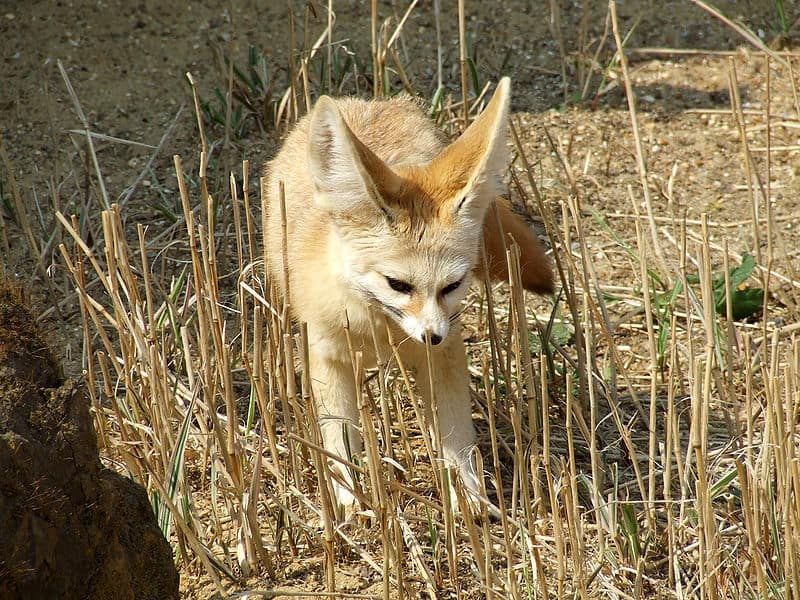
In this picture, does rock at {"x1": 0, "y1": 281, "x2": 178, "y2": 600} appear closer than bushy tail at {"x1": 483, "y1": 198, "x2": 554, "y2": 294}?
Yes

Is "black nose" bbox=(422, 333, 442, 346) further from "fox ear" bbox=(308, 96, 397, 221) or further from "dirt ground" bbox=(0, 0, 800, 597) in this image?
"dirt ground" bbox=(0, 0, 800, 597)

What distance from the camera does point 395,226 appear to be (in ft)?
9.79

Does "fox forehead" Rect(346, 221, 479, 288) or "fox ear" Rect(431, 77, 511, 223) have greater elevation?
"fox ear" Rect(431, 77, 511, 223)

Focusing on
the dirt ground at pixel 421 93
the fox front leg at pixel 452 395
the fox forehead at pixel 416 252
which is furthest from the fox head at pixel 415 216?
the dirt ground at pixel 421 93

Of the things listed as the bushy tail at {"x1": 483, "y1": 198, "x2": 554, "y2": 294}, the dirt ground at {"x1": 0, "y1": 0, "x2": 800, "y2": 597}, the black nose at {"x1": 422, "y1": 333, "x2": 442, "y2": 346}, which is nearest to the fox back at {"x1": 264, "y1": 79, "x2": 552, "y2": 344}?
the black nose at {"x1": 422, "y1": 333, "x2": 442, "y2": 346}

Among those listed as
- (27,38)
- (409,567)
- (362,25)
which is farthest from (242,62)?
(409,567)

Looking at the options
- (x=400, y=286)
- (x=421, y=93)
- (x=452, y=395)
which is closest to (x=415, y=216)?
(x=400, y=286)

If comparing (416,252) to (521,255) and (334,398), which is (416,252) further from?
(334,398)

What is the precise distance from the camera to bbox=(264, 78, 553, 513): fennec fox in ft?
9.52

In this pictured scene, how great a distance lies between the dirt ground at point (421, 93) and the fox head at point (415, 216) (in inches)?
67.4

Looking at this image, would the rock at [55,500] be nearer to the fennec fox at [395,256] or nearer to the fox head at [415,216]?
the fennec fox at [395,256]

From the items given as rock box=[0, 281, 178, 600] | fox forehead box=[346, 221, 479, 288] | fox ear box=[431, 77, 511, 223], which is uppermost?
A: fox ear box=[431, 77, 511, 223]

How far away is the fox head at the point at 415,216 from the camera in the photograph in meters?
2.90

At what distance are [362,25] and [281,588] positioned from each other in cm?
415
